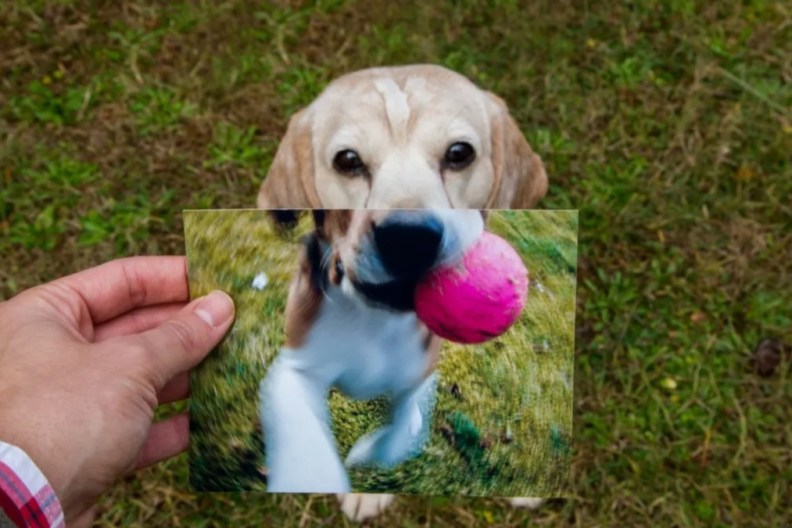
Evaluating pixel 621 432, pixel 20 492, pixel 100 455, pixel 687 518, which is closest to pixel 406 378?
pixel 100 455

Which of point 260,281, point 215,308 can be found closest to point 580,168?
point 260,281

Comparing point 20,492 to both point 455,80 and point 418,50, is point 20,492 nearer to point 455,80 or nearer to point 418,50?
point 455,80

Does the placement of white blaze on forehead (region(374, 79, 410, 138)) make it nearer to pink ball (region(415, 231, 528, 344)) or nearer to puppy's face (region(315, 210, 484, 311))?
puppy's face (region(315, 210, 484, 311))

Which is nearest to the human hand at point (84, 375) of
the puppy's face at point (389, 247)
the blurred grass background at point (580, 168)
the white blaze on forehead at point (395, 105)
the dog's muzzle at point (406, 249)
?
the puppy's face at point (389, 247)

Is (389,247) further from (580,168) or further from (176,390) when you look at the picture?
(580,168)

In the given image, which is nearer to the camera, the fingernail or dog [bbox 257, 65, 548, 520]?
the fingernail

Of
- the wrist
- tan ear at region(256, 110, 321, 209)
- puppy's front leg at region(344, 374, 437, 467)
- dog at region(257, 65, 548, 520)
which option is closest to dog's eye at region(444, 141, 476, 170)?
dog at region(257, 65, 548, 520)
